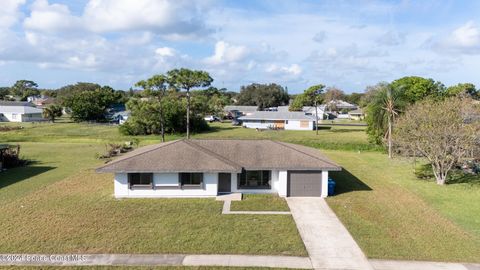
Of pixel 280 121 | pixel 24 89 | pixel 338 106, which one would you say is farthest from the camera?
pixel 24 89

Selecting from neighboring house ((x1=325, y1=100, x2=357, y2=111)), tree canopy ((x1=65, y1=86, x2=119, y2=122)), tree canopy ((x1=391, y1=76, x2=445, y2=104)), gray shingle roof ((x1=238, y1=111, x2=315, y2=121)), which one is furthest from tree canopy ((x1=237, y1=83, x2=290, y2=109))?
tree canopy ((x1=391, y1=76, x2=445, y2=104))

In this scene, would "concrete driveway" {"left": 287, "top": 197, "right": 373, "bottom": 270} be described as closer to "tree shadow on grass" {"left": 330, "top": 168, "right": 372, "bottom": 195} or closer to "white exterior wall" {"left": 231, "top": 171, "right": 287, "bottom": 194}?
"white exterior wall" {"left": 231, "top": 171, "right": 287, "bottom": 194}

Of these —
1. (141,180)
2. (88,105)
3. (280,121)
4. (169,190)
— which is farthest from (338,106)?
(141,180)

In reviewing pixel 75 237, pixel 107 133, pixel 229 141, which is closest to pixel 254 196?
pixel 229 141

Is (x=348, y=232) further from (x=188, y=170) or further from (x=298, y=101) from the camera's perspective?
(x=298, y=101)

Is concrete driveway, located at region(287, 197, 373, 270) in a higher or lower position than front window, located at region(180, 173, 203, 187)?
lower

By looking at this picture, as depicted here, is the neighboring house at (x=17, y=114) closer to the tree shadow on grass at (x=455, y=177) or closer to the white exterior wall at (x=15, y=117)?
the white exterior wall at (x=15, y=117)

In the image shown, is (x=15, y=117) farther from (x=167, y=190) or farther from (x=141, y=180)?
(x=167, y=190)
